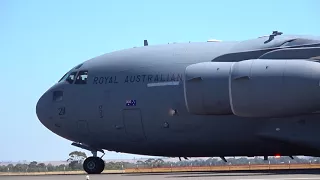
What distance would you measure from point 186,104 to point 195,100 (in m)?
0.54

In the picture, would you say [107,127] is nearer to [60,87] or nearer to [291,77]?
Result: [60,87]

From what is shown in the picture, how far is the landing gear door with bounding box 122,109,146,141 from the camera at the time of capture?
2931 cm

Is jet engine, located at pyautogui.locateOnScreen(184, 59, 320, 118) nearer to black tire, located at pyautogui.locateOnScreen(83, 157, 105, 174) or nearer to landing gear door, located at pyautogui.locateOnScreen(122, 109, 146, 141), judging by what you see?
A: landing gear door, located at pyautogui.locateOnScreen(122, 109, 146, 141)

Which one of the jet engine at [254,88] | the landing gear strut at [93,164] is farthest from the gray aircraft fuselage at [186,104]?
the landing gear strut at [93,164]

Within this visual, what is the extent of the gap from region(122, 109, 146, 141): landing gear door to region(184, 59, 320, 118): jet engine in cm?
357

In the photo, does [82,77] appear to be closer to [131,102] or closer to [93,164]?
[131,102]

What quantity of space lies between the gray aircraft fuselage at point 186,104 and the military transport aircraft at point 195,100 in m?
0.04

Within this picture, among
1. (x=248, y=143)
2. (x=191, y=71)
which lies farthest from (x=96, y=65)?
(x=248, y=143)

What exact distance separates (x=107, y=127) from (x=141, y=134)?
169cm

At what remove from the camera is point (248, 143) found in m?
27.7

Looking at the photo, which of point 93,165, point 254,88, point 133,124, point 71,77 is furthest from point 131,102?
point 254,88

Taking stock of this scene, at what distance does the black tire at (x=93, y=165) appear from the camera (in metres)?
30.7

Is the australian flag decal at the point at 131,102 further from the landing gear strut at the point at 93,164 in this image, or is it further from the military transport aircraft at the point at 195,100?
the landing gear strut at the point at 93,164

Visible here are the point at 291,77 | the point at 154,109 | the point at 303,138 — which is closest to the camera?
the point at 291,77
